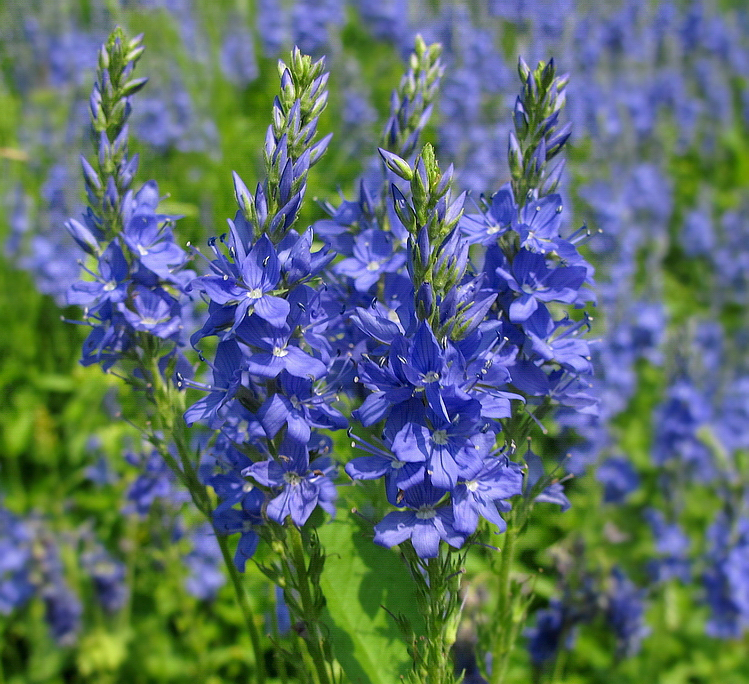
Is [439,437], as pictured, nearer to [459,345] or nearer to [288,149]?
[459,345]

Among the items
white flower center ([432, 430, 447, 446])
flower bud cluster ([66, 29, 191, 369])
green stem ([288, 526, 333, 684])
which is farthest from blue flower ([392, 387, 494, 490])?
flower bud cluster ([66, 29, 191, 369])

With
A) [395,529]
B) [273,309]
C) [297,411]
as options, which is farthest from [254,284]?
[395,529]

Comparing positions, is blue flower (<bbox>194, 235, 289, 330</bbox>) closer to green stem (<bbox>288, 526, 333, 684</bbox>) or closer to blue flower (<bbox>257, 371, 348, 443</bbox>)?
blue flower (<bbox>257, 371, 348, 443</bbox>)

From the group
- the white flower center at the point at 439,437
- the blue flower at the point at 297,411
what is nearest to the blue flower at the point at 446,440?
the white flower center at the point at 439,437

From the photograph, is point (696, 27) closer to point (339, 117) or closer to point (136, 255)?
point (339, 117)

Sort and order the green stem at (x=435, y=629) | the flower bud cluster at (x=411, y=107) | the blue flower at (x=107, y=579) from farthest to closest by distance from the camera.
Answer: the blue flower at (x=107, y=579), the flower bud cluster at (x=411, y=107), the green stem at (x=435, y=629)

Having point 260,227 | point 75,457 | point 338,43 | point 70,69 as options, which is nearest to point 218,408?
point 260,227

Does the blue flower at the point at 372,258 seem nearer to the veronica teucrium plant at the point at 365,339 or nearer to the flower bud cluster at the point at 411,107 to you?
the veronica teucrium plant at the point at 365,339
